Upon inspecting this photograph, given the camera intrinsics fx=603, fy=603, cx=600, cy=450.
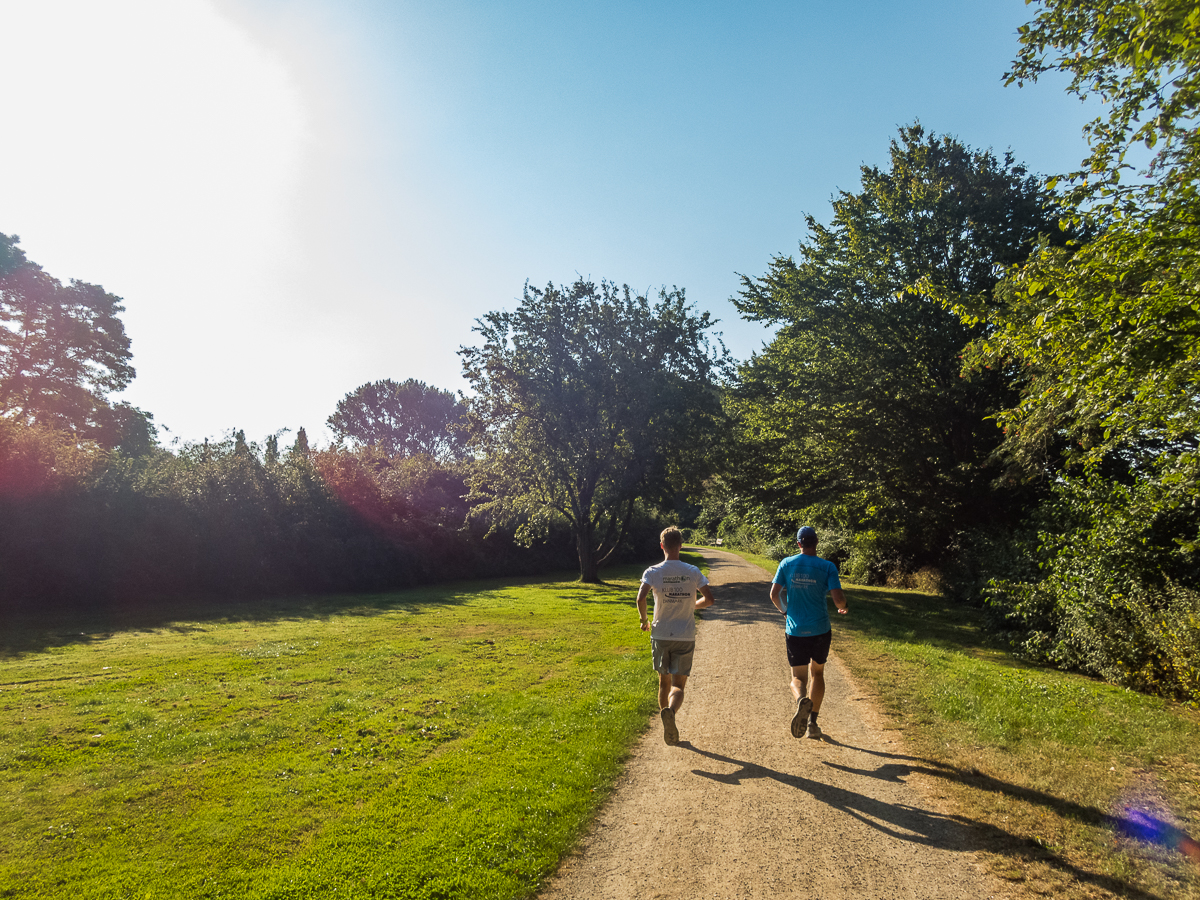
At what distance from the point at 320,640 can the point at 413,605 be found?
731 cm

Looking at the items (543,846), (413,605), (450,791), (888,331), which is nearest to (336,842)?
(450,791)

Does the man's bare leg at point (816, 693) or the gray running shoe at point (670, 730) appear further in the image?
the man's bare leg at point (816, 693)

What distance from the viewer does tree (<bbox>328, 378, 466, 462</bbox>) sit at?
6850cm

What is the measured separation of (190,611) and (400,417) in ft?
166

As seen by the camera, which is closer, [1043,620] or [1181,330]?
[1181,330]

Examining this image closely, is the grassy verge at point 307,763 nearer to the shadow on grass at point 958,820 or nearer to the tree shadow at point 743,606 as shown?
the shadow on grass at point 958,820

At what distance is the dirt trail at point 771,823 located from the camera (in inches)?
163

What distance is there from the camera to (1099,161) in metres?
8.61

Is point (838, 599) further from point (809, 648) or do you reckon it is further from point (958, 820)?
point (958, 820)

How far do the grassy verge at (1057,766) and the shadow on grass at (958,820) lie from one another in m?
0.02

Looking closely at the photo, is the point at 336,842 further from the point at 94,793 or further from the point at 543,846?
the point at 94,793

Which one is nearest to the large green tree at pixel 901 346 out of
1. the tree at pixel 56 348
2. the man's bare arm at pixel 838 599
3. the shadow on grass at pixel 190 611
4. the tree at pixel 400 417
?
the shadow on grass at pixel 190 611

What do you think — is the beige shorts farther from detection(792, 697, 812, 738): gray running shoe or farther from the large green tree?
the large green tree

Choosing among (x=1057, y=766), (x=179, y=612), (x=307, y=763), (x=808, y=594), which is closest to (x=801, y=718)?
(x=808, y=594)
